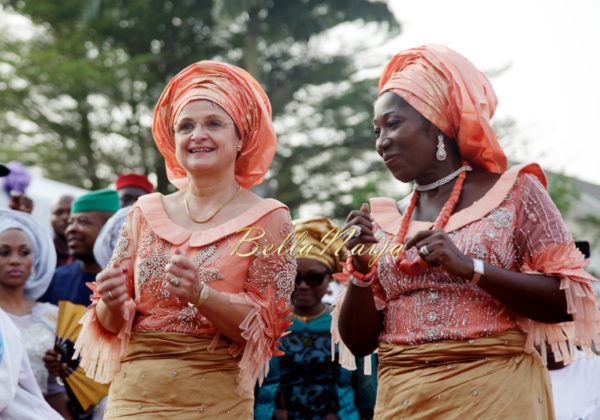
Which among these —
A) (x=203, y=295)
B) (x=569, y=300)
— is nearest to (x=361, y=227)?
(x=203, y=295)

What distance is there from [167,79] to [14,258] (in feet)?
56.2

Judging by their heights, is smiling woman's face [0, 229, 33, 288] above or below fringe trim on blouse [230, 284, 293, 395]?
below

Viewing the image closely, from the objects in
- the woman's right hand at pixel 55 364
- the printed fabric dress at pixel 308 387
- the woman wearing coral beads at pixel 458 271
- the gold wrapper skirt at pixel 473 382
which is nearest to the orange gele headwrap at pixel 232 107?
the woman wearing coral beads at pixel 458 271

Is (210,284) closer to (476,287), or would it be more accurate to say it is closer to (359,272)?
(359,272)

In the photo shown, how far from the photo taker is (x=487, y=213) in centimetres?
281

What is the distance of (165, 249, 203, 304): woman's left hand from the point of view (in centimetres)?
269

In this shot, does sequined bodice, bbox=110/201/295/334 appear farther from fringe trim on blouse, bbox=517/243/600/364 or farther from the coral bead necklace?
fringe trim on blouse, bbox=517/243/600/364

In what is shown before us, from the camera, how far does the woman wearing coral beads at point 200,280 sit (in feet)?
9.44

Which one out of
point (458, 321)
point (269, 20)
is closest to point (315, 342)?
point (458, 321)

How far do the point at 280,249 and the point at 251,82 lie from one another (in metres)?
0.89

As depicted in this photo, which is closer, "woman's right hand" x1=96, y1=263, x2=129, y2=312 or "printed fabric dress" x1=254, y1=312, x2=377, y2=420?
"woman's right hand" x1=96, y1=263, x2=129, y2=312

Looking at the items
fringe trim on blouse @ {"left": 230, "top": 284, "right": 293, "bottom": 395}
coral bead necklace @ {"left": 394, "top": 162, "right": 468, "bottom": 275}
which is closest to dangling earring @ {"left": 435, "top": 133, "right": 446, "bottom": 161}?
coral bead necklace @ {"left": 394, "top": 162, "right": 468, "bottom": 275}

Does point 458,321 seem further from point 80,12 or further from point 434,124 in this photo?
point 80,12

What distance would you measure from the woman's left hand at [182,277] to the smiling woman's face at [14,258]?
293 centimetres
